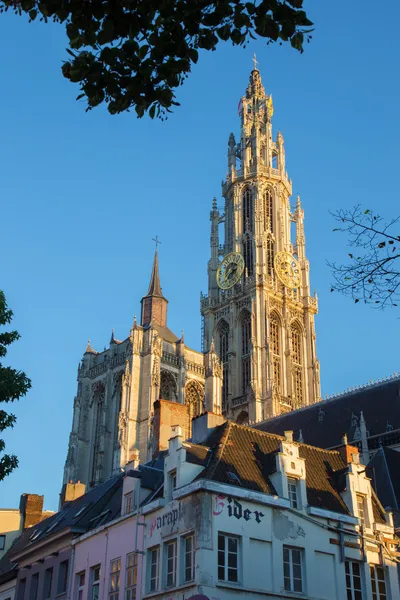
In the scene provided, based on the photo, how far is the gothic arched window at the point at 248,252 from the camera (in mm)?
79631

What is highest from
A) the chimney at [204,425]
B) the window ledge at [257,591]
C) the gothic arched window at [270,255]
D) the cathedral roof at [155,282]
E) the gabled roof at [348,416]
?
the gothic arched window at [270,255]

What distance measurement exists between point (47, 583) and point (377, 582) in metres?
10.00

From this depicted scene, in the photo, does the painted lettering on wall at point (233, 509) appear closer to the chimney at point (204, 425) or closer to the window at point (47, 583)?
the chimney at point (204, 425)

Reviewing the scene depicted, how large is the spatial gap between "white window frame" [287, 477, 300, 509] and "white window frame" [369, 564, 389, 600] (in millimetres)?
2807

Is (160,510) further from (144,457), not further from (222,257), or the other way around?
(222,257)

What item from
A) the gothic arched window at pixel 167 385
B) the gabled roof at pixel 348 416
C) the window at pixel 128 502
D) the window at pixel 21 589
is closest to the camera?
the window at pixel 128 502

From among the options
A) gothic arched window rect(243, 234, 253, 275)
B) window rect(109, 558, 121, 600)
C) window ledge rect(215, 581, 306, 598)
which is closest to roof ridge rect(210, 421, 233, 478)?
window ledge rect(215, 581, 306, 598)

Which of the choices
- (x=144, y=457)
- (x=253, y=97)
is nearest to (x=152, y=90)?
(x=144, y=457)

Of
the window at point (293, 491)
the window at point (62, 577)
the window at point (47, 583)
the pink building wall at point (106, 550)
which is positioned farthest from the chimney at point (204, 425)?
the window at point (47, 583)

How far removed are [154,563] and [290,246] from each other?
64.7 metres

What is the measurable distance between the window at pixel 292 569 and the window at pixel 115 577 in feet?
14.8

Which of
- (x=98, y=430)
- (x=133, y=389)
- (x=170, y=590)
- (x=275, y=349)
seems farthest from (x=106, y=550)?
(x=275, y=349)

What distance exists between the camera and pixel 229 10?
328 inches

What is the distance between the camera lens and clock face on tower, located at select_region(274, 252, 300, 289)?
7975 cm
